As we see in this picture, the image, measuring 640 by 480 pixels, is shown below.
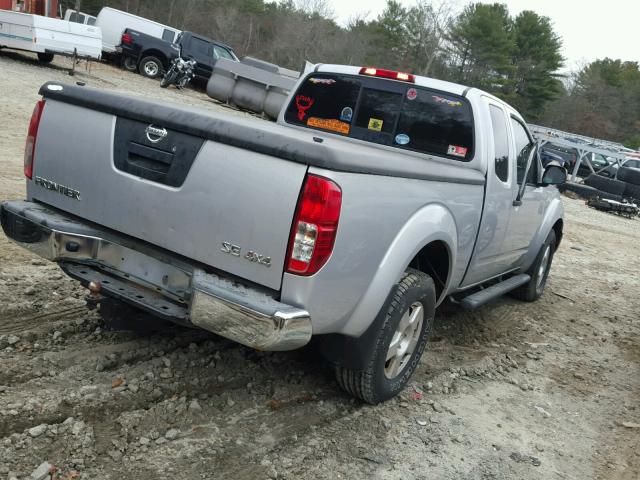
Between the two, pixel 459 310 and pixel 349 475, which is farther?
pixel 459 310

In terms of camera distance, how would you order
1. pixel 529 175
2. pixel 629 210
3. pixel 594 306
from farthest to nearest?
pixel 629 210 < pixel 594 306 < pixel 529 175

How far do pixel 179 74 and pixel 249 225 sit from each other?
66.7 ft

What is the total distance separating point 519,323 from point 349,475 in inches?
137

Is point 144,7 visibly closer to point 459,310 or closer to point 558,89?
point 558,89

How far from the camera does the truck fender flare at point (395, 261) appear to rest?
3.10 meters

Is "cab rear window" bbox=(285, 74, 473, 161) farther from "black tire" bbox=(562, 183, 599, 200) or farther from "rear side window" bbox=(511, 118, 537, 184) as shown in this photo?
Result: "black tire" bbox=(562, 183, 599, 200)

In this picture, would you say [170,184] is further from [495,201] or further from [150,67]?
[150,67]

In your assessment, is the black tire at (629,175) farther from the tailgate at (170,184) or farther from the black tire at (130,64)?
the tailgate at (170,184)

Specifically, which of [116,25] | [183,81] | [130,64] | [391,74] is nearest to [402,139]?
[391,74]

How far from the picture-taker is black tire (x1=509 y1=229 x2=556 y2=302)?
20.8 ft

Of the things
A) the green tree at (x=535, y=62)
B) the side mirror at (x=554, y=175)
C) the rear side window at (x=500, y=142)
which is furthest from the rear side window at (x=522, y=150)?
the green tree at (x=535, y=62)

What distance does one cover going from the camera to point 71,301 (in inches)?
170

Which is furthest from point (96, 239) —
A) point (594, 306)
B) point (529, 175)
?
point (594, 306)

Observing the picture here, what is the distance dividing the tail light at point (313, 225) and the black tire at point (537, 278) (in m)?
4.11
